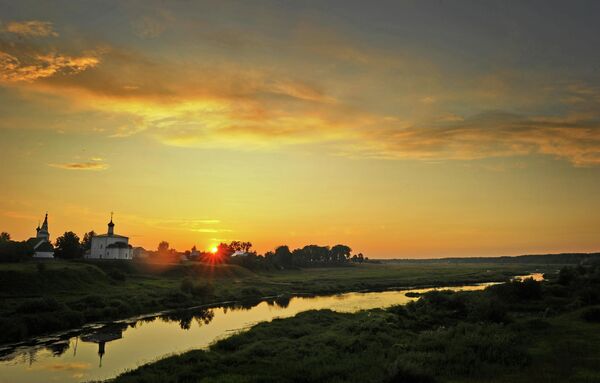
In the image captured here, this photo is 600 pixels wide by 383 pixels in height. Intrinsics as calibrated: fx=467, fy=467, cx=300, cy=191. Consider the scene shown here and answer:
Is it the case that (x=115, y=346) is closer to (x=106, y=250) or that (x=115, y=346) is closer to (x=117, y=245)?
(x=117, y=245)

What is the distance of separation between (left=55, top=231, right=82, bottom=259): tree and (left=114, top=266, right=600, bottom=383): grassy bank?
301ft

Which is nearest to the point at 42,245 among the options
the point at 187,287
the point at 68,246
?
the point at 68,246

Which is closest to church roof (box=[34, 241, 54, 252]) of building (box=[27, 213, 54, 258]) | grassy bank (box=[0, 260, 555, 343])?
building (box=[27, 213, 54, 258])

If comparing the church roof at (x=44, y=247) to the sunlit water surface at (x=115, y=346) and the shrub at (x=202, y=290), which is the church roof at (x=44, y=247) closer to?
the shrub at (x=202, y=290)

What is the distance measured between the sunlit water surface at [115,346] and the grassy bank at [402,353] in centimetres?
575

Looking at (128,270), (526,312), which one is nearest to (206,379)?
(526,312)

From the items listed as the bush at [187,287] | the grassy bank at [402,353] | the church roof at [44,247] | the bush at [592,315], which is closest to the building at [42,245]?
the church roof at [44,247]

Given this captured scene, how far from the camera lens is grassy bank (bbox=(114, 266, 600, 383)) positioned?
2994 centimetres

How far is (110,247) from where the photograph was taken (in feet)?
466

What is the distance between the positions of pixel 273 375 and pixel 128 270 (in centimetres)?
9623

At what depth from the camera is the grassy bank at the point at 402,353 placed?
29938 mm

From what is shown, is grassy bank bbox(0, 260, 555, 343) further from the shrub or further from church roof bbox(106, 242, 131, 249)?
church roof bbox(106, 242, 131, 249)

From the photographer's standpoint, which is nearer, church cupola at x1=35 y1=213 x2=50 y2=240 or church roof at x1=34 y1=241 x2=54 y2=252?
church roof at x1=34 y1=241 x2=54 y2=252

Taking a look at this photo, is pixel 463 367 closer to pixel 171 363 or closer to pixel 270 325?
pixel 171 363
